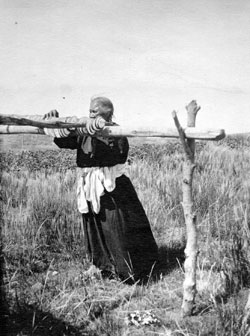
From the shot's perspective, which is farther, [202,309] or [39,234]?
[39,234]

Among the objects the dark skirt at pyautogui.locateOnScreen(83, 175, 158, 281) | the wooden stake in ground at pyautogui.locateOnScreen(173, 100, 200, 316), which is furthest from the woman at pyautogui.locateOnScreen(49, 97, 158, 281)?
the wooden stake in ground at pyautogui.locateOnScreen(173, 100, 200, 316)

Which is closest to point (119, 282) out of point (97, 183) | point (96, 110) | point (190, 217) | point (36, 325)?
point (97, 183)

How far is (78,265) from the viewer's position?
3.74 m

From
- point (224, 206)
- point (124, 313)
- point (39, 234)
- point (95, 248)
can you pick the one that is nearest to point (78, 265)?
point (95, 248)

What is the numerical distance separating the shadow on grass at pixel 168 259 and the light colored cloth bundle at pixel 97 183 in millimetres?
811

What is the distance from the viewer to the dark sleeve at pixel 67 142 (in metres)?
3.42

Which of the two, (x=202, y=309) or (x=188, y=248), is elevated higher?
(x=188, y=248)

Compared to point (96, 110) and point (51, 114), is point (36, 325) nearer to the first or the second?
point (51, 114)

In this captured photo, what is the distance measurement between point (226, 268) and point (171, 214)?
5.63 ft

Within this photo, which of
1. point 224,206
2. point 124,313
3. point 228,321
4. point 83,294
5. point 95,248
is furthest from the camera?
point 224,206

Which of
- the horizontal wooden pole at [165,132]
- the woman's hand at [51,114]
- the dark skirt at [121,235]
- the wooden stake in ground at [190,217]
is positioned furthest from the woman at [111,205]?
the wooden stake in ground at [190,217]

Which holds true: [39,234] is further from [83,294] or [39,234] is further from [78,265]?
[83,294]

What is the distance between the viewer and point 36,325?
2.51 meters

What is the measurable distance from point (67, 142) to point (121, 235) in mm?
912
